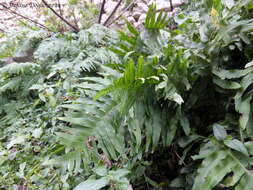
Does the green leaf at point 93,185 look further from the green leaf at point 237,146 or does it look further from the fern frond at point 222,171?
the green leaf at point 237,146

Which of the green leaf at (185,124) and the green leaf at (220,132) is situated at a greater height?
the green leaf at (220,132)

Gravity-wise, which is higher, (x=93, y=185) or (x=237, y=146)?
(x=237, y=146)

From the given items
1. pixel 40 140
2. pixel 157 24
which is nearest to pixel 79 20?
pixel 40 140

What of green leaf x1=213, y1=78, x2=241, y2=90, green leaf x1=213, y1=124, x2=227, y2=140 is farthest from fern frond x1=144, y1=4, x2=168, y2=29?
green leaf x1=213, y1=124, x2=227, y2=140

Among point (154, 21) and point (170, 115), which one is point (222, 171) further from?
point (154, 21)

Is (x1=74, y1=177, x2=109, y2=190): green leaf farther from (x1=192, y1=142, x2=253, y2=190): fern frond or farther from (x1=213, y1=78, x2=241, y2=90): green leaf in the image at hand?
(x1=213, y1=78, x2=241, y2=90): green leaf

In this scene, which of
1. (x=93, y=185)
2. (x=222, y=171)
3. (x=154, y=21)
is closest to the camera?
(x=222, y=171)

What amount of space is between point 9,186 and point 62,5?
230cm

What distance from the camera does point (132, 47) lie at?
0.99 meters

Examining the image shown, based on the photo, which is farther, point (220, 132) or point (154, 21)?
point (154, 21)

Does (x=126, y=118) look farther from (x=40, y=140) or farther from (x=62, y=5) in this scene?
(x=62, y=5)

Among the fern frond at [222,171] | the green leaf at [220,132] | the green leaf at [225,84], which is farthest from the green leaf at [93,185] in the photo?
the green leaf at [225,84]

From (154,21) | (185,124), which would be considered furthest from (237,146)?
(154,21)

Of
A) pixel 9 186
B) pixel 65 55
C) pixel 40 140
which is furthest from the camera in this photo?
pixel 65 55
